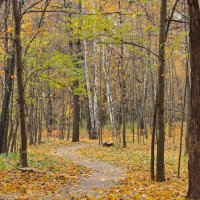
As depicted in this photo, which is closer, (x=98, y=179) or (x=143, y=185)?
(x=143, y=185)

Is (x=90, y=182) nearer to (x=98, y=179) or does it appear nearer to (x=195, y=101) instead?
(x=98, y=179)

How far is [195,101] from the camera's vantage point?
6285 millimetres

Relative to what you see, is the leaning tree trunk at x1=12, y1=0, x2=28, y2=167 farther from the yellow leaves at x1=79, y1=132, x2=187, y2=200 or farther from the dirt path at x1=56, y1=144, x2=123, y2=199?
the yellow leaves at x1=79, y1=132, x2=187, y2=200

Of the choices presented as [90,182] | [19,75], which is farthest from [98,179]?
[19,75]

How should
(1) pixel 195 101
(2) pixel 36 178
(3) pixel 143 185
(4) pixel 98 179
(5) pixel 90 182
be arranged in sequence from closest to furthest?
1. (1) pixel 195 101
2. (3) pixel 143 185
3. (5) pixel 90 182
4. (2) pixel 36 178
5. (4) pixel 98 179

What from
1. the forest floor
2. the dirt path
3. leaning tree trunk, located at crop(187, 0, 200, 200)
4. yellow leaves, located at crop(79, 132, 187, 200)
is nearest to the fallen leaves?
the forest floor

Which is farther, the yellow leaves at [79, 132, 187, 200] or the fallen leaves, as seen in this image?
the fallen leaves

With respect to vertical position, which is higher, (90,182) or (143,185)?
(143,185)

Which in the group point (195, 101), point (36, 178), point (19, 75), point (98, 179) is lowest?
point (98, 179)

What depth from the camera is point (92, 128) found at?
3019 cm

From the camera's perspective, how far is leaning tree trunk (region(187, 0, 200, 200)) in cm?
620

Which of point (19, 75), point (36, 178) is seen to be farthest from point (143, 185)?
point (19, 75)

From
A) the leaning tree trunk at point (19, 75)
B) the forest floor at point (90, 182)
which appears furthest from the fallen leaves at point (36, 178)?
the leaning tree trunk at point (19, 75)

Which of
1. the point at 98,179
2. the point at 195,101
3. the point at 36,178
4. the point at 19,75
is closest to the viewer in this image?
the point at 195,101
